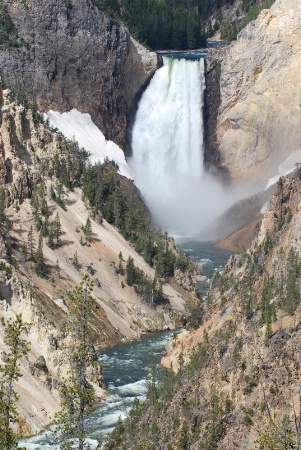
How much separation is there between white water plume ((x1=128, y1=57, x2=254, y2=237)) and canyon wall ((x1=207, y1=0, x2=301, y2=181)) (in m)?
3.23

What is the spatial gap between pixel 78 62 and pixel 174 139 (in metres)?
18.9

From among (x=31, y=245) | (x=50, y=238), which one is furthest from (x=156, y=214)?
(x=31, y=245)

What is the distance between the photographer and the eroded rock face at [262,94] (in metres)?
123

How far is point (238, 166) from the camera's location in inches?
5059

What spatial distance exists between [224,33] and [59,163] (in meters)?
72.6

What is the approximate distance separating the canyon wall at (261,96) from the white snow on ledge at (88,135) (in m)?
16.7

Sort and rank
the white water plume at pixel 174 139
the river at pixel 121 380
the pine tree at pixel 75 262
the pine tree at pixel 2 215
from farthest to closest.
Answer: the white water plume at pixel 174 139, the pine tree at pixel 75 262, the pine tree at pixel 2 215, the river at pixel 121 380

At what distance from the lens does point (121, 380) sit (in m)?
65.2

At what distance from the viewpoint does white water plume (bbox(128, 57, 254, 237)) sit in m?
130

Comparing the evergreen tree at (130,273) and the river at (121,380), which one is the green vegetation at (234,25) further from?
the river at (121,380)

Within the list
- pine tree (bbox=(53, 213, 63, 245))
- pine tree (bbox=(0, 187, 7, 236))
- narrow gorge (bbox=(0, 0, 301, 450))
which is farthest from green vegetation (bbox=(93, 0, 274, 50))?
pine tree (bbox=(53, 213, 63, 245))

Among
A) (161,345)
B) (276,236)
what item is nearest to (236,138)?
(161,345)

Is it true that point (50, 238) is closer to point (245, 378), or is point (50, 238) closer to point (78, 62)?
point (78, 62)

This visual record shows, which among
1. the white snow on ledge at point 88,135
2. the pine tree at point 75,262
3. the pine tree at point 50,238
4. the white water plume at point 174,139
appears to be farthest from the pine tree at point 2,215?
the white water plume at point 174,139
